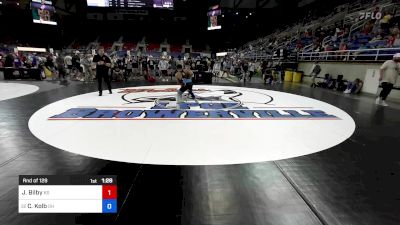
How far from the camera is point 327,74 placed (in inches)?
490

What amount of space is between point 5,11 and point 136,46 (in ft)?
62.6

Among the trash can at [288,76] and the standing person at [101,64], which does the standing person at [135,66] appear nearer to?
the standing person at [101,64]

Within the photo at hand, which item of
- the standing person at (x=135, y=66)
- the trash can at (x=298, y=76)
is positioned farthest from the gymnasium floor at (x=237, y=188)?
the trash can at (x=298, y=76)

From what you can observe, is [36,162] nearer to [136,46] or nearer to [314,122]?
[314,122]

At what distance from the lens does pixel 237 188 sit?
2.53m

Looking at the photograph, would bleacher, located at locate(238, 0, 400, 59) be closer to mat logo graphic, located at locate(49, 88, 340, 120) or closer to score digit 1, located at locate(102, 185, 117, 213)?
mat logo graphic, located at locate(49, 88, 340, 120)

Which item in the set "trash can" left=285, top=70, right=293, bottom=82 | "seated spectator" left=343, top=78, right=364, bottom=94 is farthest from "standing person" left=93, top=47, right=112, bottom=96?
"trash can" left=285, top=70, right=293, bottom=82

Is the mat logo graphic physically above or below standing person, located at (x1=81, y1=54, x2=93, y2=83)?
below

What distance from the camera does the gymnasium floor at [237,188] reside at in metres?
2.06

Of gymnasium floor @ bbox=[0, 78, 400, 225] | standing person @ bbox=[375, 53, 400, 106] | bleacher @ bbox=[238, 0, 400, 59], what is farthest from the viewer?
bleacher @ bbox=[238, 0, 400, 59]

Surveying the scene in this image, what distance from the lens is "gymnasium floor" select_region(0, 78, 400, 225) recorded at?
6.75ft

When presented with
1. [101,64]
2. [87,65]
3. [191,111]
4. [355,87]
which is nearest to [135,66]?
[87,65]
